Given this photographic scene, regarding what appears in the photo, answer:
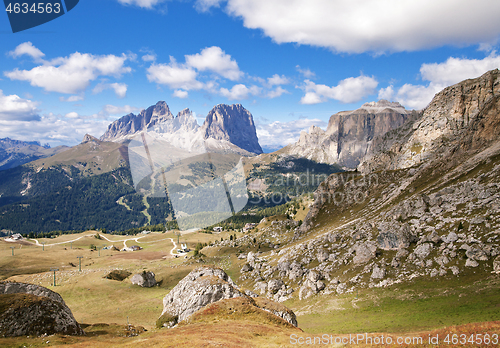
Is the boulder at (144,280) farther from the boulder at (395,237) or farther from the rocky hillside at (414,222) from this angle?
the boulder at (395,237)

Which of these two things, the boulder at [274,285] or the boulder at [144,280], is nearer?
the boulder at [274,285]

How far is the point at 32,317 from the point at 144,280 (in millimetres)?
58896

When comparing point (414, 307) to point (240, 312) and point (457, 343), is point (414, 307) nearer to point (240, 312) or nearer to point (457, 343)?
point (457, 343)

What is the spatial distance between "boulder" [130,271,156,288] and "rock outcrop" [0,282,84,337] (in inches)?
2093

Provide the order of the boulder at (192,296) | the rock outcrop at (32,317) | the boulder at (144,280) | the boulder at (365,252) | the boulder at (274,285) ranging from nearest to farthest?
the rock outcrop at (32,317) < the boulder at (192,296) < the boulder at (365,252) < the boulder at (274,285) < the boulder at (144,280)

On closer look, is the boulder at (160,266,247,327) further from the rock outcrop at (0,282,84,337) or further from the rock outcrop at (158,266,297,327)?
the rock outcrop at (0,282,84,337)

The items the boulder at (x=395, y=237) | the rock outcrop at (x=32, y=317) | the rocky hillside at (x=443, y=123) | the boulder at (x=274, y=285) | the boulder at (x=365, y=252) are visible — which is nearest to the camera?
the rock outcrop at (x=32, y=317)

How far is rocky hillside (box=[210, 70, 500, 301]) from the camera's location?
157 feet

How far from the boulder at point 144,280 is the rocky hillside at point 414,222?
32582mm

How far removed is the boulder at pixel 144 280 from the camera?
7994 centimetres

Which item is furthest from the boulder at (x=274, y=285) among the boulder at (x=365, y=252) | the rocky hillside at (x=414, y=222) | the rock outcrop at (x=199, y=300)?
the rock outcrop at (x=199, y=300)

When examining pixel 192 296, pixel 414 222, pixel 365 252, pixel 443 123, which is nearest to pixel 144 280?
pixel 192 296

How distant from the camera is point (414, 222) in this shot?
60.7 m

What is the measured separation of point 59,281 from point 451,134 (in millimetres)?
169287
